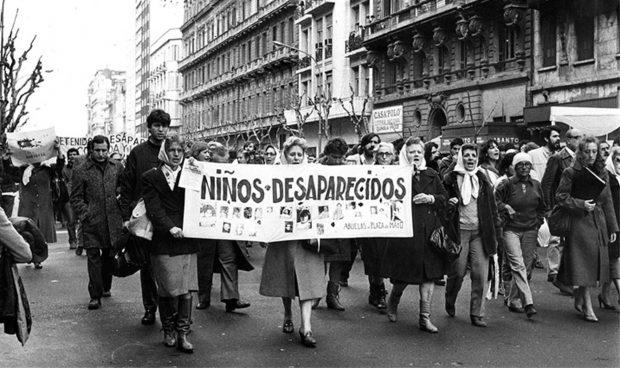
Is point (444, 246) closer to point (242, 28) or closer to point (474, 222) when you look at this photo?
point (474, 222)

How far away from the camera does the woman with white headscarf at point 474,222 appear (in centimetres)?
858

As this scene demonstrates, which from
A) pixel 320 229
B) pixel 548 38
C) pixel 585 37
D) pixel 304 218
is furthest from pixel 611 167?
pixel 548 38

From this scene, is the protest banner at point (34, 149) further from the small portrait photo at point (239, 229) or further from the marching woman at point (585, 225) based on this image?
the marching woman at point (585, 225)

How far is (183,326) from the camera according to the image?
723 centimetres

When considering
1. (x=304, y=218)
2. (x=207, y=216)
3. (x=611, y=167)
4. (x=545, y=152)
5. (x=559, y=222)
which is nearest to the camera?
(x=207, y=216)

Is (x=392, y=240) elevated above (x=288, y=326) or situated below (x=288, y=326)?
above

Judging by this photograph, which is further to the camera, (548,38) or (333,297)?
(548,38)

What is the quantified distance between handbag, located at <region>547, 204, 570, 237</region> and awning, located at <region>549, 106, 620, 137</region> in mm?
7427

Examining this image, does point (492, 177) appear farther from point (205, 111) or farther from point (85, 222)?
point (205, 111)

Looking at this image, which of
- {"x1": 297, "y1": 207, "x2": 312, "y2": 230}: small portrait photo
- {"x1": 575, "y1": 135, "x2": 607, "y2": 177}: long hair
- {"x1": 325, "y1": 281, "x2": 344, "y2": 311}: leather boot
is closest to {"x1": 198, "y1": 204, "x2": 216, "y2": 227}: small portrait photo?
{"x1": 297, "y1": 207, "x2": 312, "y2": 230}: small portrait photo

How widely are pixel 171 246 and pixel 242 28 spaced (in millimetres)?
62535

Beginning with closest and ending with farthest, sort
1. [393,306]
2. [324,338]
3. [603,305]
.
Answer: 1. [324,338]
2. [393,306]
3. [603,305]

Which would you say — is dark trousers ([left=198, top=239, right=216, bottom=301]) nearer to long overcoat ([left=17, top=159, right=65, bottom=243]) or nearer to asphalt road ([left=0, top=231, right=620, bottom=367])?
→ asphalt road ([left=0, top=231, right=620, bottom=367])

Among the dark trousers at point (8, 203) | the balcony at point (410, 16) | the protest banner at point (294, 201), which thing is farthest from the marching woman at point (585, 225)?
the balcony at point (410, 16)
